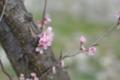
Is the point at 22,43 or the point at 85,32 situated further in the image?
the point at 85,32

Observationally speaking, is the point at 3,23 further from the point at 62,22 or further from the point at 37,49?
the point at 62,22

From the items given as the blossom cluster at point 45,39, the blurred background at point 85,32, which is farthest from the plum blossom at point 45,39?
the blurred background at point 85,32

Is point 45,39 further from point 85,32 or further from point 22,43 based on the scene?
point 85,32

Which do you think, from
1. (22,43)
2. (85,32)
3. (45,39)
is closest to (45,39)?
(45,39)

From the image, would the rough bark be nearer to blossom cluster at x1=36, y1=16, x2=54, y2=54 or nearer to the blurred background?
blossom cluster at x1=36, y1=16, x2=54, y2=54

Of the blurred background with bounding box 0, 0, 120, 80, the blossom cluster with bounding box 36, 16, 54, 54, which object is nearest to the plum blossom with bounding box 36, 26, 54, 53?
the blossom cluster with bounding box 36, 16, 54, 54

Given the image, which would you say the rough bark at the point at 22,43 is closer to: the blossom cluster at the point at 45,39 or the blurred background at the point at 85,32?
the blossom cluster at the point at 45,39

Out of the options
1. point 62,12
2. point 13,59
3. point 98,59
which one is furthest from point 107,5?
point 13,59
